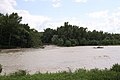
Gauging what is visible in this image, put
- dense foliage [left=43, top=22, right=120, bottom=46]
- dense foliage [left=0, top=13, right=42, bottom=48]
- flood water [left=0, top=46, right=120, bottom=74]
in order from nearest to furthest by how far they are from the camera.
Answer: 1. flood water [left=0, top=46, right=120, bottom=74]
2. dense foliage [left=0, top=13, right=42, bottom=48]
3. dense foliage [left=43, top=22, right=120, bottom=46]

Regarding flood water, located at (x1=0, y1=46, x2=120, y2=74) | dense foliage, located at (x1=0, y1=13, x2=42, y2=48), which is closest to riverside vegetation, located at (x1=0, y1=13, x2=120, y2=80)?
dense foliage, located at (x1=0, y1=13, x2=42, y2=48)

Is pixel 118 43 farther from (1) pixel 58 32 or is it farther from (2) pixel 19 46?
(2) pixel 19 46

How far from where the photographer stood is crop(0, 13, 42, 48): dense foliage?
242 ft

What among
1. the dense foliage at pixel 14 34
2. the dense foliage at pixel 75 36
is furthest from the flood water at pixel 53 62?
the dense foliage at pixel 75 36

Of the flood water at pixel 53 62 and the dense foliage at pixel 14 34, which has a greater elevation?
the dense foliage at pixel 14 34

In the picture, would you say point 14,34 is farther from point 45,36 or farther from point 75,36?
point 75,36

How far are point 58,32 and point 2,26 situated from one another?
4789cm

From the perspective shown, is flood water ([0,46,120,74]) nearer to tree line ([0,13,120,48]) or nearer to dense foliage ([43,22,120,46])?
tree line ([0,13,120,48])

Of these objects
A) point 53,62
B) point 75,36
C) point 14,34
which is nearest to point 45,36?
point 75,36

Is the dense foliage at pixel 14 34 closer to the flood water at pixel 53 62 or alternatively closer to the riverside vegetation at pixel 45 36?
the riverside vegetation at pixel 45 36

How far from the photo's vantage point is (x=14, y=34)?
74.8 meters

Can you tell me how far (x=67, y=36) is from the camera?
116 meters

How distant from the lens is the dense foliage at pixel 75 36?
368 ft

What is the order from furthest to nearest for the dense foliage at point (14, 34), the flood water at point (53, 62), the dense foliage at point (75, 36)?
1. the dense foliage at point (75, 36)
2. the dense foliage at point (14, 34)
3. the flood water at point (53, 62)
